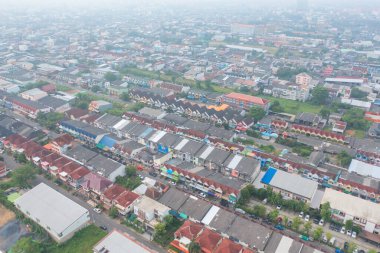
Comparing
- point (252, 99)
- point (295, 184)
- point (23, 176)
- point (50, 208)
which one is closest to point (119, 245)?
point (50, 208)

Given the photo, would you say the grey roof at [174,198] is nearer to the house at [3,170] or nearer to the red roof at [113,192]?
the red roof at [113,192]

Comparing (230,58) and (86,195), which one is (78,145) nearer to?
(86,195)

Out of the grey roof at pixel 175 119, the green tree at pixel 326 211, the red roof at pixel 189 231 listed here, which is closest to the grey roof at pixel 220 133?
the grey roof at pixel 175 119

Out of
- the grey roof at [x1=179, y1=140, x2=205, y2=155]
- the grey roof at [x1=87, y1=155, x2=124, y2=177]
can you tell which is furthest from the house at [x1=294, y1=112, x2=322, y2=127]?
the grey roof at [x1=87, y1=155, x2=124, y2=177]

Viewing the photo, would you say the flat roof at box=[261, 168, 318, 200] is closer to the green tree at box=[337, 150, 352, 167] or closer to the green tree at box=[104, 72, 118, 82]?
the green tree at box=[337, 150, 352, 167]

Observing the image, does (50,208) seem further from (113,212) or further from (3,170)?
(3,170)

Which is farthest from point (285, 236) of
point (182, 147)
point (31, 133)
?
point (31, 133)
